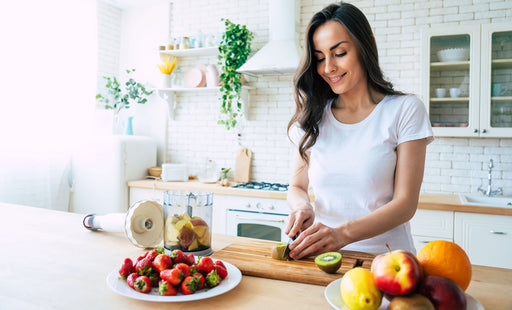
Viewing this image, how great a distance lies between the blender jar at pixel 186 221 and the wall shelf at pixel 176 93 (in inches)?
108

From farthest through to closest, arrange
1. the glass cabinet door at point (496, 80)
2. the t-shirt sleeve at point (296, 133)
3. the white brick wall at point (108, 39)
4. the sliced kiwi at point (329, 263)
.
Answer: the white brick wall at point (108, 39), the glass cabinet door at point (496, 80), the t-shirt sleeve at point (296, 133), the sliced kiwi at point (329, 263)

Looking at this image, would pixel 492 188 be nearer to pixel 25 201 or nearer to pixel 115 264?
pixel 115 264

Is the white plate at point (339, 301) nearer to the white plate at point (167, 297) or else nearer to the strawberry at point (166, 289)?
the white plate at point (167, 297)

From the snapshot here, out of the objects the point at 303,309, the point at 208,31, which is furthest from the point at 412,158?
the point at 208,31

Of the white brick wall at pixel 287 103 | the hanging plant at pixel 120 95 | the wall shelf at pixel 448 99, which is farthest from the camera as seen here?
the hanging plant at pixel 120 95

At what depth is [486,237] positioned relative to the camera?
2822mm

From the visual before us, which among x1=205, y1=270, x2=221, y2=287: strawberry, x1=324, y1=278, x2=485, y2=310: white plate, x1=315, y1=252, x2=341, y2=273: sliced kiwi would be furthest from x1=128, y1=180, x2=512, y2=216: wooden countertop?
x1=205, y1=270, x2=221, y2=287: strawberry

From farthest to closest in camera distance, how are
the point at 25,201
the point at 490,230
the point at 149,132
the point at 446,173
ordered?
the point at 149,132 < the point at 25,201 < the point at 446,173 < the point at 490,230

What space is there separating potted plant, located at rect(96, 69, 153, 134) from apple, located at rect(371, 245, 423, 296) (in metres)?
4.02

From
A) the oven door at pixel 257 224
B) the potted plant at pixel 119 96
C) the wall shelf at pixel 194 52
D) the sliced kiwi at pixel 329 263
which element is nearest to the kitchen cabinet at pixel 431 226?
the oven door at pixel 257 224

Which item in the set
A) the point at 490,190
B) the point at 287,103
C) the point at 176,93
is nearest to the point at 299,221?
the point at 490,190

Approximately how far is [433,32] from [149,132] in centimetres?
317

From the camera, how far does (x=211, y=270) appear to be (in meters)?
1.06

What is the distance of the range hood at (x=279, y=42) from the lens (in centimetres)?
355
